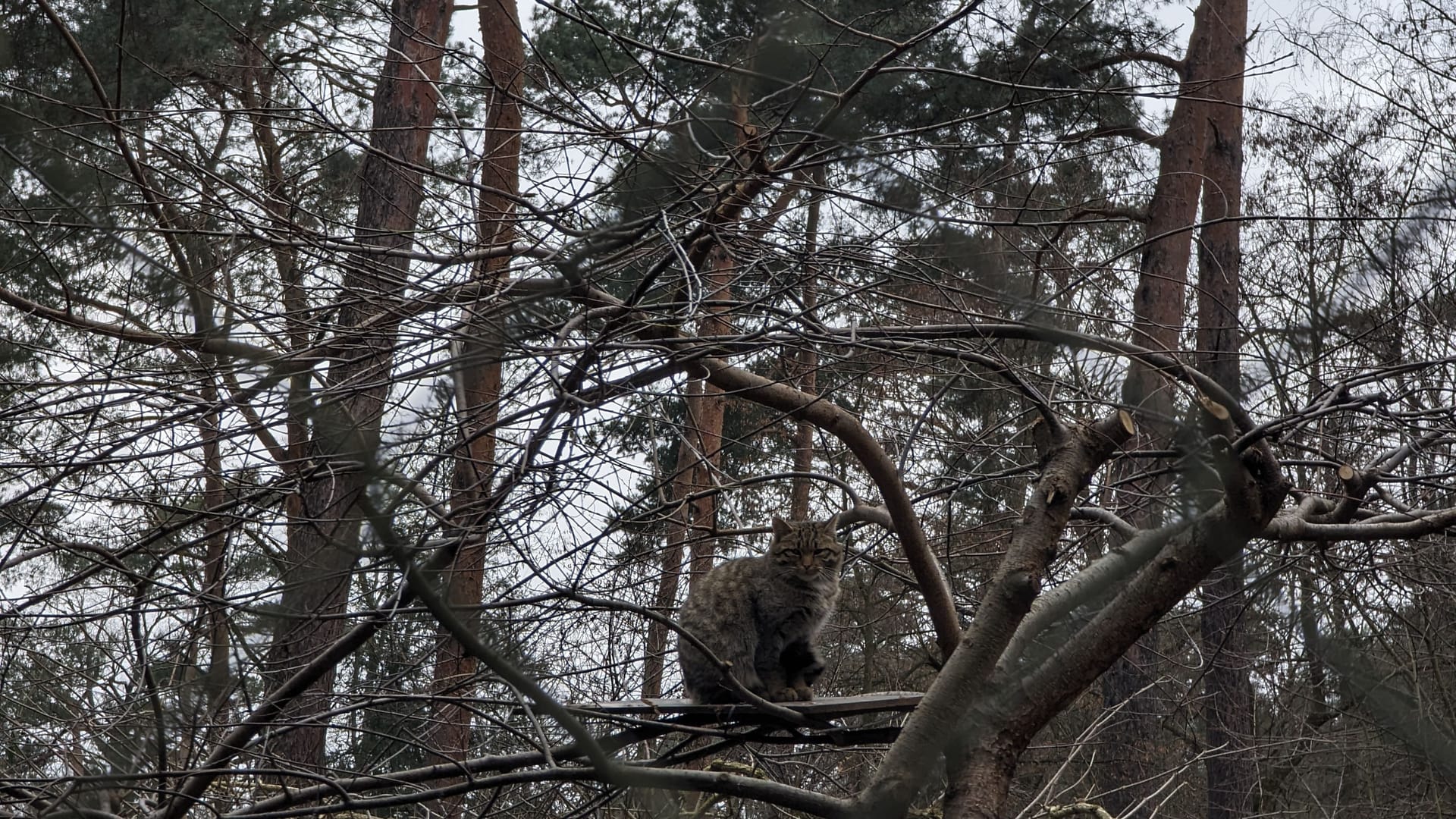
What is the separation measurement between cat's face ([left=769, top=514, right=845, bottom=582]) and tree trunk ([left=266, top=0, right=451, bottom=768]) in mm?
1924

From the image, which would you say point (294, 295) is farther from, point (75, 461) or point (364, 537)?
point (364, 537)

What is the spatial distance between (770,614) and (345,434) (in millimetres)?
3660

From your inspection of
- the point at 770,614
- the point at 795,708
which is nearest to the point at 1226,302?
the point at 770,614

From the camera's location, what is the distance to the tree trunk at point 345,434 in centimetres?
184

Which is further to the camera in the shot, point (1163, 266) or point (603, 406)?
point (1163, 266)

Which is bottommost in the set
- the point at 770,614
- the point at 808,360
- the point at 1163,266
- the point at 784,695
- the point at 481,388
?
the point at 784,695

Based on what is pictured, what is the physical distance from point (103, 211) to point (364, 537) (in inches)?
86.0

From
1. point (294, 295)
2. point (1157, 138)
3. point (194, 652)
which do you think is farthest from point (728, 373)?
point (1157, 138)

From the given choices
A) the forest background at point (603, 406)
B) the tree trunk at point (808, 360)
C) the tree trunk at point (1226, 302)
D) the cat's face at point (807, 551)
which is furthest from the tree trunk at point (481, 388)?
the tree trunk at point (1226, 302)

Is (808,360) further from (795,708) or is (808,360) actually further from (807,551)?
(795,708)

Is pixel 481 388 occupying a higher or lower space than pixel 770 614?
higher

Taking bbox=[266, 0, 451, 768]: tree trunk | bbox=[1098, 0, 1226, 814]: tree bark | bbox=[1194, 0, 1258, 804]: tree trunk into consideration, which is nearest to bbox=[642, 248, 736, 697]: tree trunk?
bbox=[266, 0, 451, 768]: tree trunk

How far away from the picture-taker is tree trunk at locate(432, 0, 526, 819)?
222 centimetres

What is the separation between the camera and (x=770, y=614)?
4.94m
